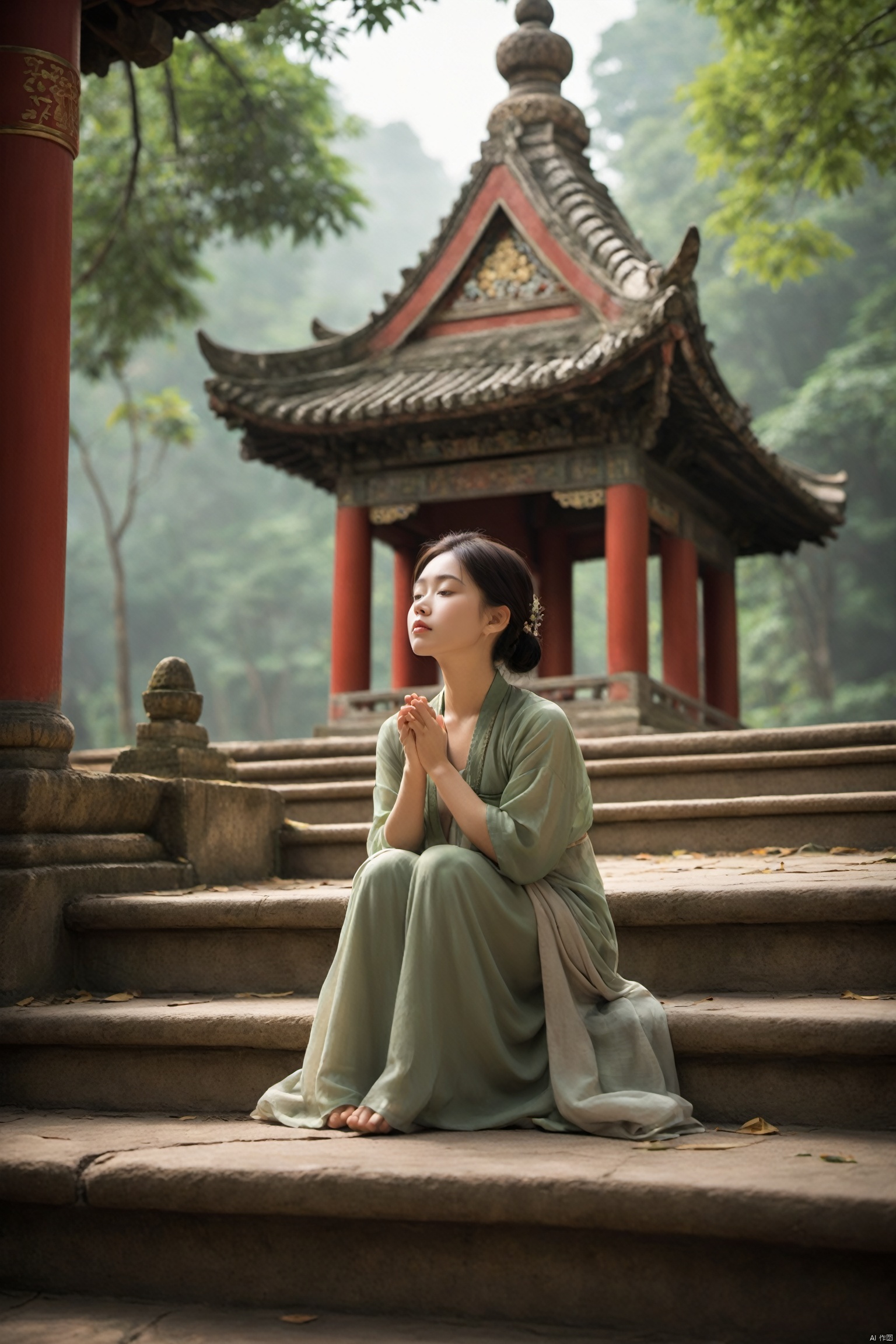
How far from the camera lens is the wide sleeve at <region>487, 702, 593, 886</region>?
2.41 metres

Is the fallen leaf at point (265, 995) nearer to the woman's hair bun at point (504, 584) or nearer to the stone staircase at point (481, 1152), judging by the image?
the stone staircase at point (481, 1152)

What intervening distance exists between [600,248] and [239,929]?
22.7 ft

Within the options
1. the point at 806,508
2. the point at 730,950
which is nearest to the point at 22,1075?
the point at 730,950

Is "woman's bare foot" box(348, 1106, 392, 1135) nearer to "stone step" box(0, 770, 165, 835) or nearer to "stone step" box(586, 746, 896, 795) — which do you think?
"stone step" box(0, 770, 165, 835)

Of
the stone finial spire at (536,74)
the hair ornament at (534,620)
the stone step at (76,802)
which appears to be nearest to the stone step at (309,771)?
the stone step at (76,802)

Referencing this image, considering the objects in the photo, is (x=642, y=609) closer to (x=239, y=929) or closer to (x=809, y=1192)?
(x=239, y=929)

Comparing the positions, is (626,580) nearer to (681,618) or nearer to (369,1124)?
(681,618)

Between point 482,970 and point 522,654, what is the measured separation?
0.74 meters

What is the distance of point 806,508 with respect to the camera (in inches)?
416

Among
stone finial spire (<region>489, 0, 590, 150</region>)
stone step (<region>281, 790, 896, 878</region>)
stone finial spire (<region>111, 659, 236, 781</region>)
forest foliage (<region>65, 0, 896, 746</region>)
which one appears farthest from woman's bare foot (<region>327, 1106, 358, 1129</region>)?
stone finial spire (<region>489, 0, 590, 150</region>)

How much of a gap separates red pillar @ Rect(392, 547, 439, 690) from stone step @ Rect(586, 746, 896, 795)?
4.84 meters

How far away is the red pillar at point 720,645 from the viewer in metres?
11.0

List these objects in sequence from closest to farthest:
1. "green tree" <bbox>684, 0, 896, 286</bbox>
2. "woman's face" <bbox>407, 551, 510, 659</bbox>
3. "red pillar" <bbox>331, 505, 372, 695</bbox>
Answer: "woman's face" <bbox>407, 551, 510, 659</bbox>, "green tree" <bbox>684, 0, 896, 286</bbox>, "red pillar" <bbox>331, 505, 372, 695</bbox>

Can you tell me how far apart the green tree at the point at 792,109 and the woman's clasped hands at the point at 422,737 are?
21.8 feet
